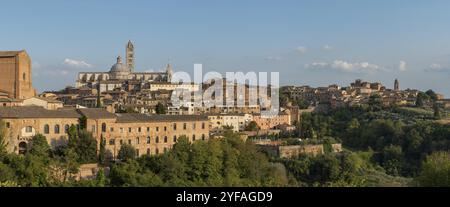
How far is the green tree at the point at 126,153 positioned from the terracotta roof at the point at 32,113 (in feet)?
7.50

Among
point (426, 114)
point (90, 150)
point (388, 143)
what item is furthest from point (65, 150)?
point (426, 114)

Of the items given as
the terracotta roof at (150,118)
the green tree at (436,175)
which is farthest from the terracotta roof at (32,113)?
the green tree at (436,175)

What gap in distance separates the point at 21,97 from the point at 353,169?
16.3 metres

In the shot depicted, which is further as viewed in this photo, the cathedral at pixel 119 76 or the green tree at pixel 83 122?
the cathedral at pixel 119 76

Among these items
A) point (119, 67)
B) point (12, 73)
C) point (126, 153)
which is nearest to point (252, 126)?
point (126, 153)

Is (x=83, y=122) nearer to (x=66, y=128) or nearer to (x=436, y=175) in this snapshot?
(x=66, y=128)

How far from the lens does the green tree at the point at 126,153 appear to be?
22891mm

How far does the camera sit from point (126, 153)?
23.0 meters

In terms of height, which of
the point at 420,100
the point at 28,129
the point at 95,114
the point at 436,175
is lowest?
the point at 436,175

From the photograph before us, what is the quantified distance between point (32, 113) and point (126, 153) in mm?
4013

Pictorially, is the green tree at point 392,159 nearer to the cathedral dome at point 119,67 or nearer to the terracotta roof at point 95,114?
the terracotta roof at point 95,114

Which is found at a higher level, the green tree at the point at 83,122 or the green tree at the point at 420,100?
the green tree at the point at 420,100

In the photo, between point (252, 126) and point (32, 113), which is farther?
point (252, 126)

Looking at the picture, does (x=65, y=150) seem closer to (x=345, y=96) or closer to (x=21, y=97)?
(x=21, y=97)
